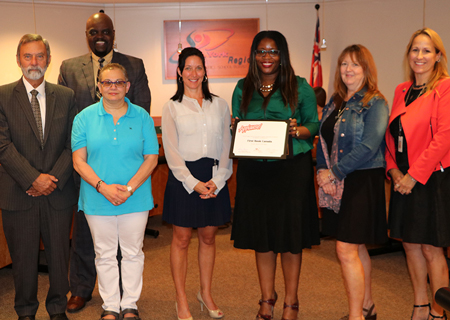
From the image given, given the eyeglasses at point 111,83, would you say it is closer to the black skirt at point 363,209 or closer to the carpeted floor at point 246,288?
the black skirt at point 363,209

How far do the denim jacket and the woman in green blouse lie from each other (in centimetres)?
22

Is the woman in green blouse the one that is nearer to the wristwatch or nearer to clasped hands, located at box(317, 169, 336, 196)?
clasped hands, located at box(317, 169, 336, 196)

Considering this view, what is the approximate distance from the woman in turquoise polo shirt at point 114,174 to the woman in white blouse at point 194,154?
163 mm

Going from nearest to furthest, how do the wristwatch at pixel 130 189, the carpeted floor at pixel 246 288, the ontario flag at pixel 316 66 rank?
1. the wristwatch at pixel 130 189
2. the carpeted floor at pixel 246 288
3. the ontario flag at pixel 316 66

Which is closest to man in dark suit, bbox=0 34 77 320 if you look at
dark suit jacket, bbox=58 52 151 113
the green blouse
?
dark suit jacket, bbox=58 52 151 113

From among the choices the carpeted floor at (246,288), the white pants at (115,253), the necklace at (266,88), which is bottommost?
the carpeted floor at (246,288)

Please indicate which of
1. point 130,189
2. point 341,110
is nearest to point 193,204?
point 130,189

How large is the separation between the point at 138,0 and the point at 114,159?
5501mm

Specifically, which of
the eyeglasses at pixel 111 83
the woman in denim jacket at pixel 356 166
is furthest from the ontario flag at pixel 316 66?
the eyeglasses at pixel 111 83

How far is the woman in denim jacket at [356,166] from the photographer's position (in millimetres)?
2852

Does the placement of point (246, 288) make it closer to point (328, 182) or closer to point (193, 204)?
point (193, 204)

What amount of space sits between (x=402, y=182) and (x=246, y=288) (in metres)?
1.74

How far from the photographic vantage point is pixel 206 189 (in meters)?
3.06

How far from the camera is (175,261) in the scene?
10.6 ft
